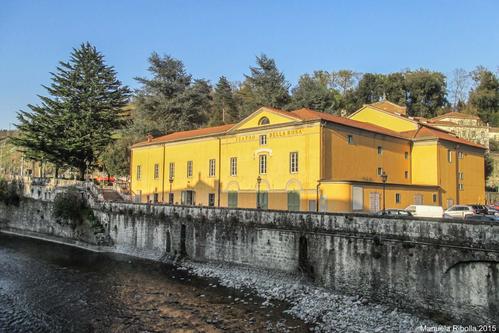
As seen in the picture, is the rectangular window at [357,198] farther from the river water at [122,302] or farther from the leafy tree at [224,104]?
the leafy tree at [224,104]

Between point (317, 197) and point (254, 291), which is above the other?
point (317, 197)

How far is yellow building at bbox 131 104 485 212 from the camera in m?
32.5

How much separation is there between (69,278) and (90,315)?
750 cm

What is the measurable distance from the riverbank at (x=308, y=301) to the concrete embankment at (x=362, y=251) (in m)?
0.42

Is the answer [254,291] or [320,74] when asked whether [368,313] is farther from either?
[320,74]

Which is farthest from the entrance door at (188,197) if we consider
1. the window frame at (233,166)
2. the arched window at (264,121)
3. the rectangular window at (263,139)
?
the arched window at (264,121)

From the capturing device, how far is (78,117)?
5166 centimetres

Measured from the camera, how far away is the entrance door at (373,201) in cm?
3161

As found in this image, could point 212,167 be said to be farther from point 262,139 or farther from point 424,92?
point 424,92

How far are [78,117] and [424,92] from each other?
202 feet

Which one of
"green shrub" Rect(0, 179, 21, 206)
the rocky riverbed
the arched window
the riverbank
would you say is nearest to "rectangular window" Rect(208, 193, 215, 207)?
the arched window

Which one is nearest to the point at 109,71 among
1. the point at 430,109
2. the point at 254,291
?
the point at 254,291

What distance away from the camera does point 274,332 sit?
49.2 ft

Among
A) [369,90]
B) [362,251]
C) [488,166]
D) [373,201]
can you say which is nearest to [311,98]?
[369,90]
